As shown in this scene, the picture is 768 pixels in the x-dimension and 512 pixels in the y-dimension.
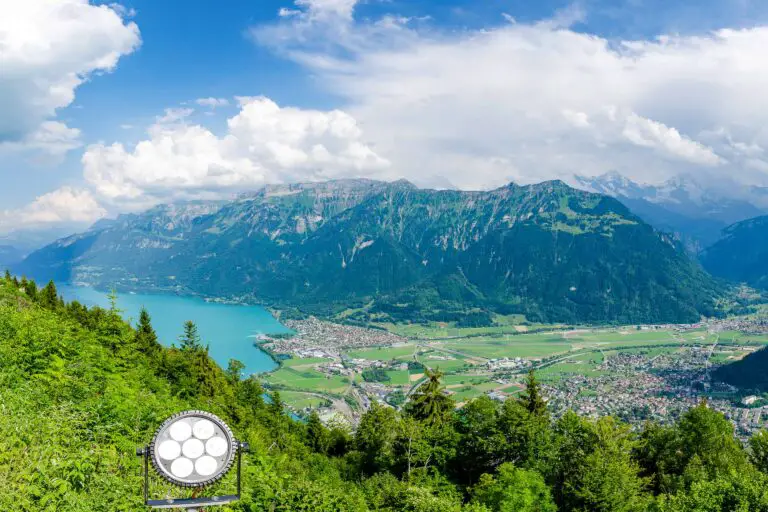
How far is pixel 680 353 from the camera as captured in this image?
142 metres

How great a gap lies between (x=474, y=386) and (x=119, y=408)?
103793 mm

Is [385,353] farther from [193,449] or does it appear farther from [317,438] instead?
[193,449]

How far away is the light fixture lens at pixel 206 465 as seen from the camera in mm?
4898

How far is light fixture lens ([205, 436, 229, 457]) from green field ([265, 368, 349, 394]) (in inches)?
4152

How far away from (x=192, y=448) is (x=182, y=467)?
196 millimetres

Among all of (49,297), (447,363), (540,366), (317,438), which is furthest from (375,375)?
(49,297)

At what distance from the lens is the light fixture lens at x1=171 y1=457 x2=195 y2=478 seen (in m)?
4.86

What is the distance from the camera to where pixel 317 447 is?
41750 millimetres

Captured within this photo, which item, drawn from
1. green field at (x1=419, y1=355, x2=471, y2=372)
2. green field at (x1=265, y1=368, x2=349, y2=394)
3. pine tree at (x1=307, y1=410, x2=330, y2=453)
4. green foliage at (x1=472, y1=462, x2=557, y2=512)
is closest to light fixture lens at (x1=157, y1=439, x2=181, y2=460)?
green foliage at (x1=472, y1=462, x2=557, y2=512)

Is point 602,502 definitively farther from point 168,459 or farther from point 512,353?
point 512,353

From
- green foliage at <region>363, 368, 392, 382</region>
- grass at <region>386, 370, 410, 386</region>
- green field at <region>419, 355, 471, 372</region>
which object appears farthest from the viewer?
green field at <region>419, 355, 471, 372</region>

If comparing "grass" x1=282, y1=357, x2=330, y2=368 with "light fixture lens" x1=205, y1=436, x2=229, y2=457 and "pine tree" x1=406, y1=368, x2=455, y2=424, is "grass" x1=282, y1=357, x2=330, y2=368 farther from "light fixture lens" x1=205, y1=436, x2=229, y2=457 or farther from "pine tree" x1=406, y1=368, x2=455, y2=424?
"light fixture lens" x1=205, y1=436, x2=229, y2=457

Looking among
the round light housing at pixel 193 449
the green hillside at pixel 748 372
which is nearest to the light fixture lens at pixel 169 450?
the round light housing at pixel 193 449

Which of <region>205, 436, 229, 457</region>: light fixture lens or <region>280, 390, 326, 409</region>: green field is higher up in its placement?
<region>205, 436, 229, 457</region>: light fixture lens
